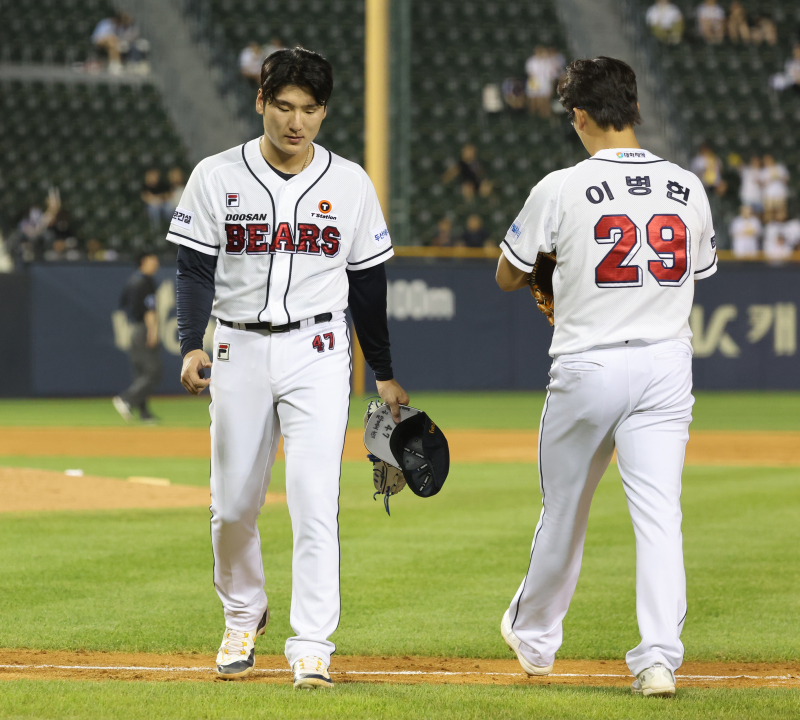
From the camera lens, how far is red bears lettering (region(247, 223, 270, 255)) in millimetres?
3928

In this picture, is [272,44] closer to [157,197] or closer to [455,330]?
[157,197]

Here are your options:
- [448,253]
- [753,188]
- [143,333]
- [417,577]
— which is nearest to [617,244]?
[417,577]

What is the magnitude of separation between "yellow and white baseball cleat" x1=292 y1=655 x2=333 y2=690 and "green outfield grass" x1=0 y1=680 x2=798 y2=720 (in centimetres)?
5

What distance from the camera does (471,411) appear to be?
16891 mm

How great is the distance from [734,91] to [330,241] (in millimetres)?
21389

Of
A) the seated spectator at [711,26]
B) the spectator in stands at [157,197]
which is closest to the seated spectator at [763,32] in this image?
the seated spectator at [711,26]

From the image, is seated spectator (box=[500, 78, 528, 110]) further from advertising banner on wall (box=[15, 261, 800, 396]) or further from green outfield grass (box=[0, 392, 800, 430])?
green outfield grass (box=[0, 392, 800, 430])

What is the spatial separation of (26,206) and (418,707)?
61.9 ft

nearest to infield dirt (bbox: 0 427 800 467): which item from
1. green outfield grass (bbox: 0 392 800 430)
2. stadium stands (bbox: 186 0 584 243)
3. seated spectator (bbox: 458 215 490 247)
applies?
green outfield grass (bbox: 0 392 800 430)

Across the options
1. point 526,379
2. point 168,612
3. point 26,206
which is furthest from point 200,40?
point 168,612

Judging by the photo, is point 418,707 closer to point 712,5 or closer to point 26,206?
point 26,206

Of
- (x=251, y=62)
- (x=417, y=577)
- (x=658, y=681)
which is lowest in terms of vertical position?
(x=417, y=577)

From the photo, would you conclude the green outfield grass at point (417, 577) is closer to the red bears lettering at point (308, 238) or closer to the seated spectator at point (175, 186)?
the red bears lettering at point (308, 238)

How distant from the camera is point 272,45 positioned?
2277 centimetres
